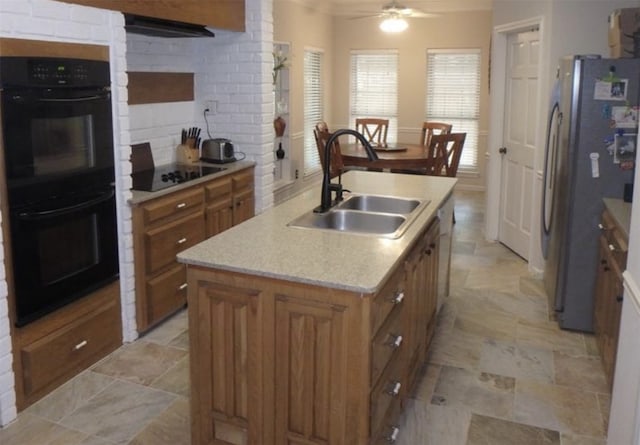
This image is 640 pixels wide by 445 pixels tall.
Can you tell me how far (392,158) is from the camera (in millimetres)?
5887

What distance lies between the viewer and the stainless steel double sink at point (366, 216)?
2.92 m

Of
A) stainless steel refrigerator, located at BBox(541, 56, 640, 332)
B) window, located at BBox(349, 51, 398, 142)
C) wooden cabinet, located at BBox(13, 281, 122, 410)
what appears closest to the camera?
wooden cabinet, located at BBox(13, 281, 122, 410)

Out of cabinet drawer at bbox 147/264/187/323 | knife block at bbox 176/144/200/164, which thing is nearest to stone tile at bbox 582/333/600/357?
cabinet drawer at bbox 147/264/187/323

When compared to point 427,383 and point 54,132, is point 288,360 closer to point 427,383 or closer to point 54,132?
point 427,383

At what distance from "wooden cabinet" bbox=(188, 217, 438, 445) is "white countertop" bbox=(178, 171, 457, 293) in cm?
4

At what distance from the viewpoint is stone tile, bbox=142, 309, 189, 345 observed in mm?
3625

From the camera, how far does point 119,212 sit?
3396 mm

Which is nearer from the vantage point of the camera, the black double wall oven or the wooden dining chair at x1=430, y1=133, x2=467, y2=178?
the black double wall oven

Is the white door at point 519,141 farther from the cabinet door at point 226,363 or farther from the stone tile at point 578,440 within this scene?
the cabinet door at point 226,363

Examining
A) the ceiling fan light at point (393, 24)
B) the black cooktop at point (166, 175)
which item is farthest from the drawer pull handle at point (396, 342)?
the ceiling fan light at point (393, 24)

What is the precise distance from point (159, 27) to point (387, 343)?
2455 mm

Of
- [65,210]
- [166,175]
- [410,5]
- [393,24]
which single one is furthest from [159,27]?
[410,5]

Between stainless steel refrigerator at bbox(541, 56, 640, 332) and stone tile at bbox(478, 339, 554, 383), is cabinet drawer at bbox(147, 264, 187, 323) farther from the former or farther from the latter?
stainless steel refrigerator at bbox(541, 56, 640, 332)

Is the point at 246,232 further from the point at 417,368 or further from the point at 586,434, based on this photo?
the point at 586,434
